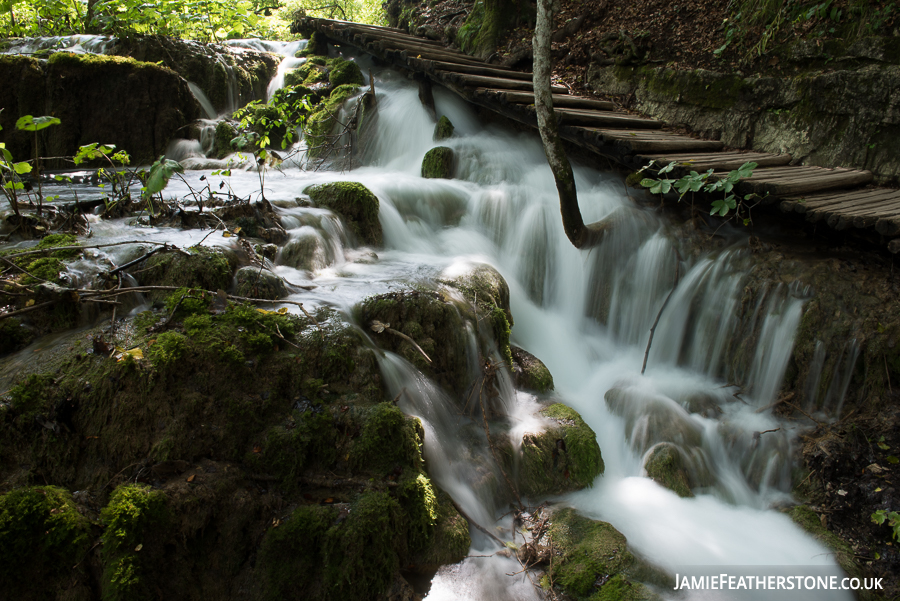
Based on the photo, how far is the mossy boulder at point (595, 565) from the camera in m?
2.94

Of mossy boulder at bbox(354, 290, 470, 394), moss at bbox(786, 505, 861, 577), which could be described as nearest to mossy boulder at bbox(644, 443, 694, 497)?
moss at bbox(786, 505, 861, 577)

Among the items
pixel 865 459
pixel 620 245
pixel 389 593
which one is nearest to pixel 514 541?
pixel 389 593

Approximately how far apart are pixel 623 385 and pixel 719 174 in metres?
2.38

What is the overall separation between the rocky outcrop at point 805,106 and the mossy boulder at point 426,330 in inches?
179

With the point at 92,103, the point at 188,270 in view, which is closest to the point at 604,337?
the point at 188,270

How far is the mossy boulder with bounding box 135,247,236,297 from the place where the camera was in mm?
3633

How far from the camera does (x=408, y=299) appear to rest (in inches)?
157

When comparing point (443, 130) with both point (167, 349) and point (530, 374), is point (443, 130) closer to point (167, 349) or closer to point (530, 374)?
point (530, 374)

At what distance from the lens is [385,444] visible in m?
3.01

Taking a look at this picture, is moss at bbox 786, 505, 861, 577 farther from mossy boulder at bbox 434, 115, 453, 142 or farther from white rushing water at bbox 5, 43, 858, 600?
mossy boulder at bbox 434, 115, 453, 142

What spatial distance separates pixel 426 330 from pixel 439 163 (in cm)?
437

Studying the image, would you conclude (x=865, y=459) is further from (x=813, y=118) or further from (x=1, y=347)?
(x=1, y=347)

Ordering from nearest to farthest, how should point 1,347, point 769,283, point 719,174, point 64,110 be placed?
point 1,347, point 769,283, point 719,174, point 64,110

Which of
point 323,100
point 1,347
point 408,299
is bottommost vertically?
point 1,347
